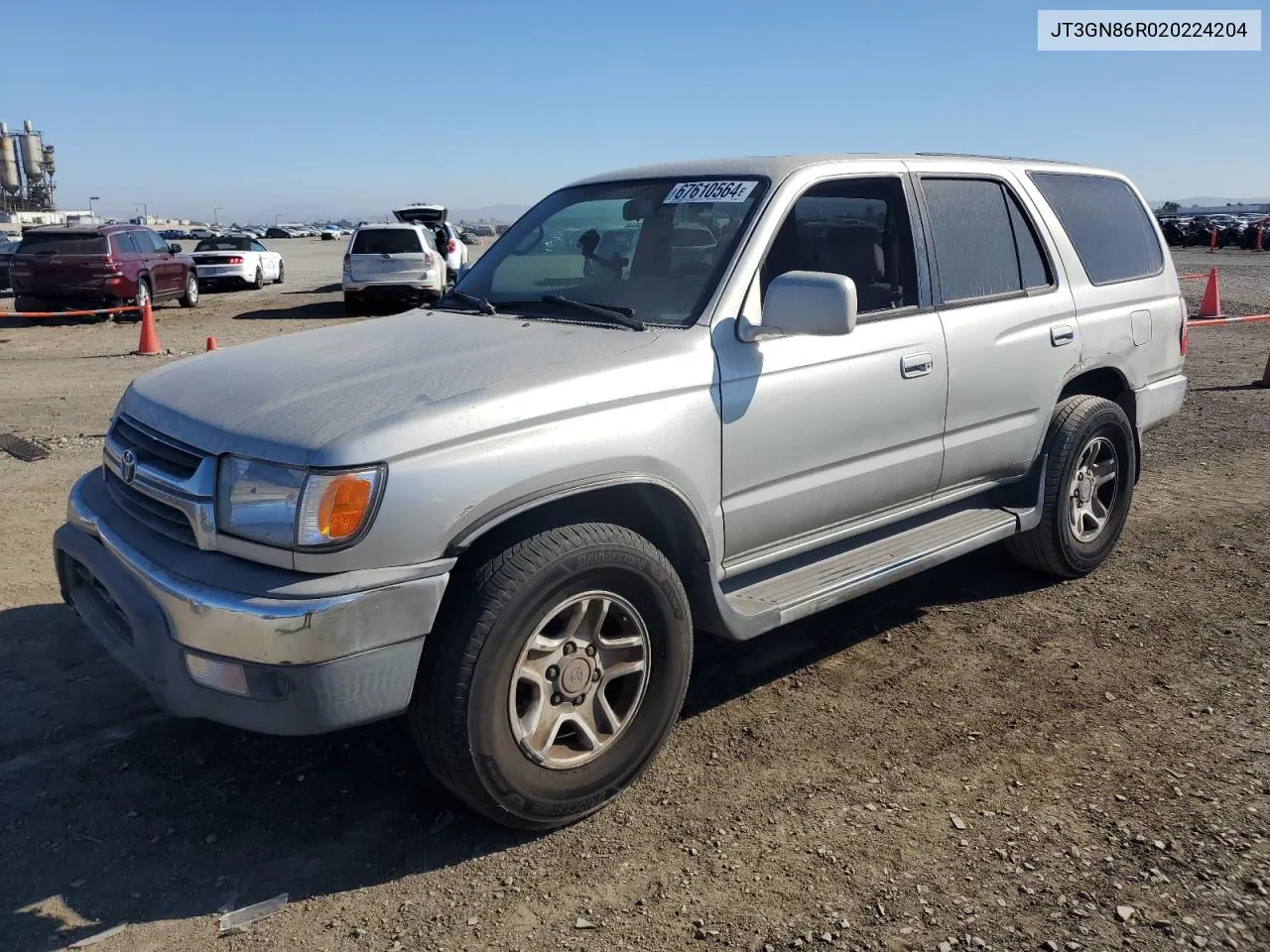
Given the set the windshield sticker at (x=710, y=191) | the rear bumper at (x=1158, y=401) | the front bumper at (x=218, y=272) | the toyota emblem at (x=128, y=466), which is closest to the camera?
the toyota emblem at (x=128, y=466)

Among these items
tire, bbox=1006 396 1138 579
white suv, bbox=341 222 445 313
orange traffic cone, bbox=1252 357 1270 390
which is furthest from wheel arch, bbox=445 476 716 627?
white suv, bbox=341 222 445 313

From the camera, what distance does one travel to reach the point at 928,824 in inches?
129

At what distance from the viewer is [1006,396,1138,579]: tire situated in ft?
16.3

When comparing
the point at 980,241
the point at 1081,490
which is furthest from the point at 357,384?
the point at 1081,490

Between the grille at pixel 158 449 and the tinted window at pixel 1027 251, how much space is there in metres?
3.61

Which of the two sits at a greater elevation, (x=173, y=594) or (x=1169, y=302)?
(x=1169, y=302)

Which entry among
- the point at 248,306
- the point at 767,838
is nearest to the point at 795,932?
the point at 767,838

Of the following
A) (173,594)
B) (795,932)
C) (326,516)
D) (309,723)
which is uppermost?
(326,516)

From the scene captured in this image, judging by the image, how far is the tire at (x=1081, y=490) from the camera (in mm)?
4965

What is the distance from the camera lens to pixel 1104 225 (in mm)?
5398

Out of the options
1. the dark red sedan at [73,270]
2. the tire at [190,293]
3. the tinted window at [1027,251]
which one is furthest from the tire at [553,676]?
the tire at [190,293]

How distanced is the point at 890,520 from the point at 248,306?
18473mm

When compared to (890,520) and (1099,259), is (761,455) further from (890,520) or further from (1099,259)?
(1099,259)

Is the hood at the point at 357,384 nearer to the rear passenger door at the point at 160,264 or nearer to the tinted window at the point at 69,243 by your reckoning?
the tinted window at the point at 69,243
